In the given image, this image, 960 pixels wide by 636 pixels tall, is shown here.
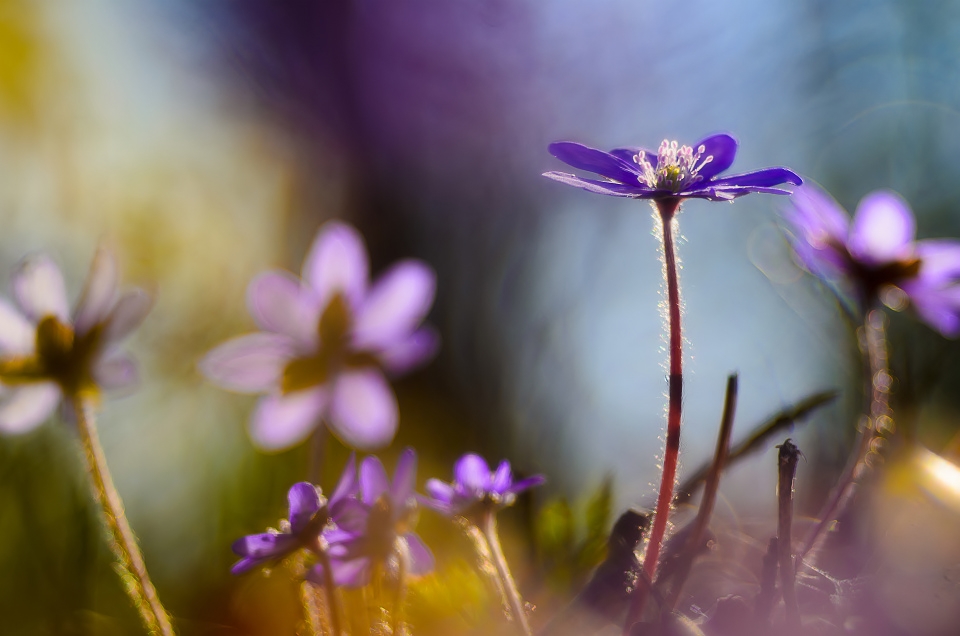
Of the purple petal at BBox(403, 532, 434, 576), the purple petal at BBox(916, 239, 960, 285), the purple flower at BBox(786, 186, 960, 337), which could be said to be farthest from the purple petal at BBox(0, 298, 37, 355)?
the purple petal at BBox(916, 239, 960, 285)

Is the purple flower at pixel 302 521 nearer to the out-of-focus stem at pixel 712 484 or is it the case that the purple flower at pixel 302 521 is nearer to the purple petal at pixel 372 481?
the purple petal at pixel 372 481

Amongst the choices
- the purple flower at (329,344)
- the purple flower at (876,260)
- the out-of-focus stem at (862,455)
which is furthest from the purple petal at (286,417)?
the purple flower at (876,260)

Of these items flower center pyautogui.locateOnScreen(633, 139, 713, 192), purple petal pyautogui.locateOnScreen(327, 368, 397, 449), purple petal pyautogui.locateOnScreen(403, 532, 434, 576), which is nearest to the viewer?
purple petal pyautogui.locateOnScreen(327, 368, 397, 449)

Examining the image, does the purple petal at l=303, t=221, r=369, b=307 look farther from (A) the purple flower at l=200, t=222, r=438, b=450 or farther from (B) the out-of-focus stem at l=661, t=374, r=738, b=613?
(B) the out-of-focus stem at l=661, t=374, r=738, b=613

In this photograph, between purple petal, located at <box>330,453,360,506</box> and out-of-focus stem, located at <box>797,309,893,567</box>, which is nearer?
purple petal, located at <box>330,453,360,506</box>

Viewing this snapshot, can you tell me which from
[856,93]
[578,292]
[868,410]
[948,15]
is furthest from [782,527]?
[948,15]

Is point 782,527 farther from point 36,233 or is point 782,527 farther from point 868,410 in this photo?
point 36,233

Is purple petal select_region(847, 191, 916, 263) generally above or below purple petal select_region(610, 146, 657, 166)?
below
